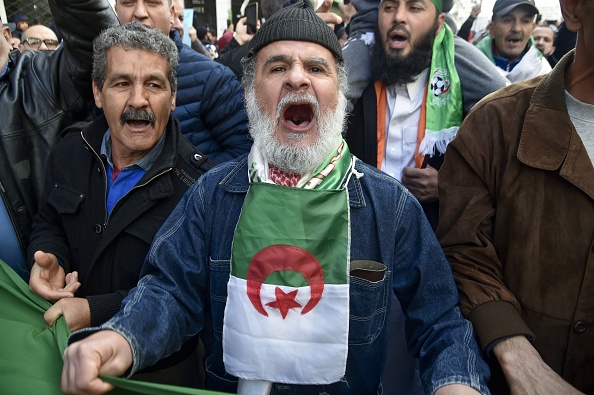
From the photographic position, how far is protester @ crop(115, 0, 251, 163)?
261 cm

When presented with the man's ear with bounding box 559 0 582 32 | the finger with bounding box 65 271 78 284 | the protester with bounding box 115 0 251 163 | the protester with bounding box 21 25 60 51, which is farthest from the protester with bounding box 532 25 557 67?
the finger with bounding box 65 271 78 284

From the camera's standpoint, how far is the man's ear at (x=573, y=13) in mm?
1577

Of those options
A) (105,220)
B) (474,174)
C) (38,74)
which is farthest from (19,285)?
(474,174)

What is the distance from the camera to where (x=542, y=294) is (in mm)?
1616

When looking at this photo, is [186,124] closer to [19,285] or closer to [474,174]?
[19,285]

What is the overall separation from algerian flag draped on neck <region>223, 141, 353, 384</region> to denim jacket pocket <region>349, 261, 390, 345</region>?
90 mm

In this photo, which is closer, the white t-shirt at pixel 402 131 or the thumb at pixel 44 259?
the thumb at pixel 44 259

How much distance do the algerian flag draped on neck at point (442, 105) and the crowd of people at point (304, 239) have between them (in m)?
0.73

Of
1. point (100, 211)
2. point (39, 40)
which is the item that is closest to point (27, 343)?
point (100, 211)

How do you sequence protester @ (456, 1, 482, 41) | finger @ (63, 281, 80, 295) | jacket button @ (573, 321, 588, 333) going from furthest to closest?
protester @ (456, 1, 482, 41) < finger @ (63, 281, 80, 295) < jacket button @ (573, 321, 588, 333)

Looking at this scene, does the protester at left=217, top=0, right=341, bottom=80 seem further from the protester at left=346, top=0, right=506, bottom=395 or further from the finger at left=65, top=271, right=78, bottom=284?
the finger at left=65, top=271, right=78, bottom=284

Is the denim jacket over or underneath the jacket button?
over

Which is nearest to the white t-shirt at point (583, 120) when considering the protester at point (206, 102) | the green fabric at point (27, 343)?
the protester at point (206, 102)

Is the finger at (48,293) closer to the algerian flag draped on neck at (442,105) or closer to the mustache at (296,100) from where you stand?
the mustache at (296,100)
